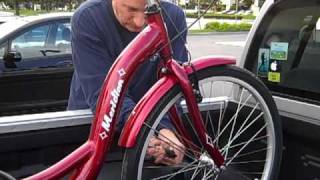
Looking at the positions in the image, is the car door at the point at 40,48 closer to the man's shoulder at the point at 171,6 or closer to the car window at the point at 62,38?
the car window at the point at 62,38

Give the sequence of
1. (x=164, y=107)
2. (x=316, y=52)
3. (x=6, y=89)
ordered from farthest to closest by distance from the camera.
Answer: (x=6, y=89), (x=316, y=52), (x=164, y=107)

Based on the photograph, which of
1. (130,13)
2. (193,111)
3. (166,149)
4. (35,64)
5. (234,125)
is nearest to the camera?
(193,111)

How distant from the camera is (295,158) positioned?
115 inches

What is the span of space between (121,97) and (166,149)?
0.40 metres

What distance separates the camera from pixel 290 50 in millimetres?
3193

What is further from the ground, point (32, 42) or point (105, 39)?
point (105, 39)

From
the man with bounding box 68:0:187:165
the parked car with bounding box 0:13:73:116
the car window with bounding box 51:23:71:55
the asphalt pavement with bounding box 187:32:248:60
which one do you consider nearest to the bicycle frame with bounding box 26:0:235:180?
the man with bounding box 68:0:187:165

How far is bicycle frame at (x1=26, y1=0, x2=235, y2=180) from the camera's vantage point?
2154 mm

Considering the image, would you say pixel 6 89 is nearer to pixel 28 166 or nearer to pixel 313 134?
pixel 28 166

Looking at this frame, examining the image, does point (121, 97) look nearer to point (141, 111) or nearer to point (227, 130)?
point (141, 111)

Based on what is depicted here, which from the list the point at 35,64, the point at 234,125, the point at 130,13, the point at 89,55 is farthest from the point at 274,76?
the point at 35,64

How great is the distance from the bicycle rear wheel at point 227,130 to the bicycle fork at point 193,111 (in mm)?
33

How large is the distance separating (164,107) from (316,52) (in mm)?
1232

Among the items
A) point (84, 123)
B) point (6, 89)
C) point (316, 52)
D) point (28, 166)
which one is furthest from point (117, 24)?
point (6, 89)
